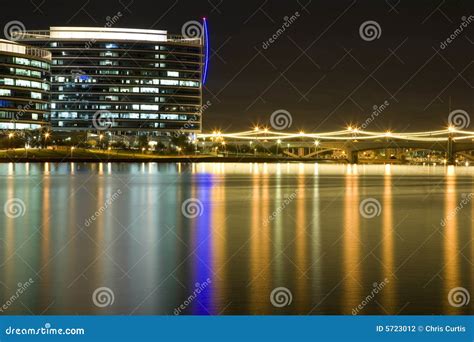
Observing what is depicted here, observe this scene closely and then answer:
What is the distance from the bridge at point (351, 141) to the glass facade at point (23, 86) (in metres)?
32.3

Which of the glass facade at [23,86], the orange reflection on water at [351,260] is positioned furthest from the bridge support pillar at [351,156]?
the orange reflection on water at [351,260]

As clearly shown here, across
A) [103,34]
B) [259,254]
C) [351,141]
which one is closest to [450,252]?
[259,254]

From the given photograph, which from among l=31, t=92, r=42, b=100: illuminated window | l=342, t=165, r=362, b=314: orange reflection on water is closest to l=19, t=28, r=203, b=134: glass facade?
l=31, t=92, r=42, b=100: illuminated window

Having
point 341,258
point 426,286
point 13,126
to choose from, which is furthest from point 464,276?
point 13,126

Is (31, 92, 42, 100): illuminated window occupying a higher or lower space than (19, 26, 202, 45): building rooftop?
lower

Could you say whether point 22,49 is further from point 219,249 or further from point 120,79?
point 219,249

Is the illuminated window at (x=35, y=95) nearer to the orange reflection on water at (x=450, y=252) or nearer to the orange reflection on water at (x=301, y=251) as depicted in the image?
the orange reflection on water at (x=301, y=251)

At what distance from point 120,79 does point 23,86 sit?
20.5m

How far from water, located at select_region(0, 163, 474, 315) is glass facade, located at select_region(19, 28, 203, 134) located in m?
123

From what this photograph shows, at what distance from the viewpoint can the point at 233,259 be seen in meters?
14.6

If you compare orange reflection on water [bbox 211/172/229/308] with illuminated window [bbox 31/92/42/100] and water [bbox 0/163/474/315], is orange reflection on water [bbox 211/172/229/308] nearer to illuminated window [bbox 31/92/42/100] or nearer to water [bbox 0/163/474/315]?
water [bbox 0/163/474/315]

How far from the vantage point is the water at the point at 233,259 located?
35.8 ft

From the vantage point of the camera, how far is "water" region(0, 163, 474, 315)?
35.8ft

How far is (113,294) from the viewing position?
37.5ft
